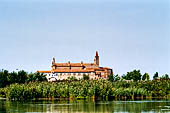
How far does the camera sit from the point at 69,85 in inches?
3750

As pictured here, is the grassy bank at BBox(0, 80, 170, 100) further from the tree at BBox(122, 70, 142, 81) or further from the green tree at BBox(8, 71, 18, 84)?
the tree at BBox(122, 70, 142, 81)

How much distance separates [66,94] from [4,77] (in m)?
36.8

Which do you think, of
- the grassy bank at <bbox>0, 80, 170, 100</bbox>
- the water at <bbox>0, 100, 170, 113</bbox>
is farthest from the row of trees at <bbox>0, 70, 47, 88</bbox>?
the water at <bbox>0, 100, 170, 113</bbox>

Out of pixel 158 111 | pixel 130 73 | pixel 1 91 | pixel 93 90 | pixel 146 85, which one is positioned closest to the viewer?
pixel 158 111

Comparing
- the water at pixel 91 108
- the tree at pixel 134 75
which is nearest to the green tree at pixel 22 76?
the tree at pixel 134 75

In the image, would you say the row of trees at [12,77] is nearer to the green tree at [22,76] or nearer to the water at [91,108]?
the green tree at [22,76]

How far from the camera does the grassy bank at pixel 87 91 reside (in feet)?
301

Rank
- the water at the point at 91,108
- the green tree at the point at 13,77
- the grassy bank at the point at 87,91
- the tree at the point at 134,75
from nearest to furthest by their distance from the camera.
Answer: the water at the point at 91,108
the grassy bank at the point at 87,91
the green tree at the point at 13,77
the tree at the point at 134,75

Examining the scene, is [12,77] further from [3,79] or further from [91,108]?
[91,108]

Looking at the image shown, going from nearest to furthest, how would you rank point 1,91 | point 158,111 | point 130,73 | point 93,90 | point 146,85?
point 158,111 → point 93,90 → point 146,85 → point 1,91 → point 130,73

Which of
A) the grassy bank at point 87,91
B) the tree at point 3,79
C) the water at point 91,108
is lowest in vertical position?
the water at point 91,108

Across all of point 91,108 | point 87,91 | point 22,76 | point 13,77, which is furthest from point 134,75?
point 91,108

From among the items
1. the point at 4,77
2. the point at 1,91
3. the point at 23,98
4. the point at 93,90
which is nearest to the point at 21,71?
the point at 4,77

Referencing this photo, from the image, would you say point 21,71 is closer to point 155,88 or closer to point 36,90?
point 36,90
